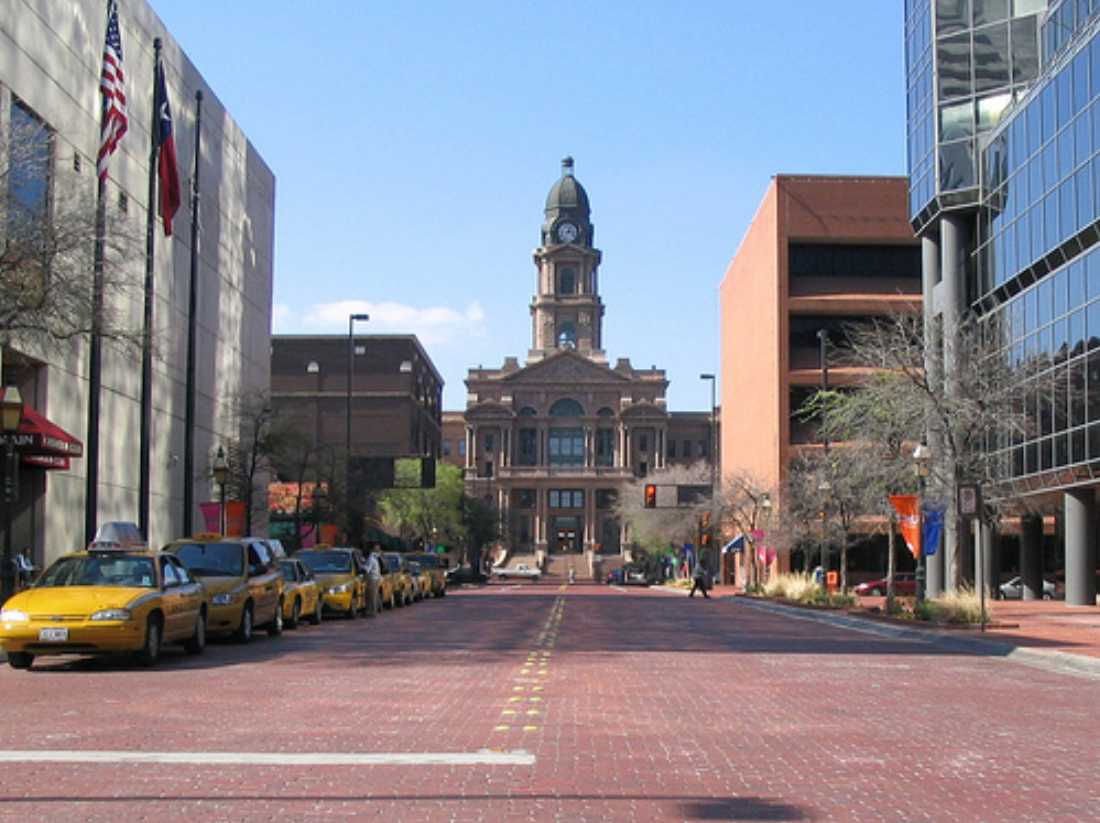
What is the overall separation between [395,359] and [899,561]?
4996 cm

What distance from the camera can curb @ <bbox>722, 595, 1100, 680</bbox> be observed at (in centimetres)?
2050

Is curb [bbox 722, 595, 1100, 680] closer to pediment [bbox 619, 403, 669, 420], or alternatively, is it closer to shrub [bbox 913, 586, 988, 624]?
shrub [bbox 913, 586, 988, 624]

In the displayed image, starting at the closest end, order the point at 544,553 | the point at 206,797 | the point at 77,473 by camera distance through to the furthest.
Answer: the point at 206,797 < the point at 77,473 < the point at 544,553

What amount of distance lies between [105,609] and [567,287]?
150 meters

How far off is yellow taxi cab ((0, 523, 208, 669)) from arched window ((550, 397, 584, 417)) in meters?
134

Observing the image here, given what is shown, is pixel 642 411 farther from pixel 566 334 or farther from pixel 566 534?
pixel 566 334

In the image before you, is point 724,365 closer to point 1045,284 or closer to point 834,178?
point 834,178

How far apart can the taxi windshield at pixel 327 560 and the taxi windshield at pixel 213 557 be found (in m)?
9.31

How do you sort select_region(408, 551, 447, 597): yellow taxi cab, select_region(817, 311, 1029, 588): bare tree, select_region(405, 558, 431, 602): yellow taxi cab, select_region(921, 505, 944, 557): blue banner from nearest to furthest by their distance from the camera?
select_region(817, 311, 1029, 588): bare tree
select_region(921, 505, 944, 557): blue banner
select_region(405, 558, 431, 602): yellow taxi cab
select_region(408, 551, 447, 597): yellow taxi cab

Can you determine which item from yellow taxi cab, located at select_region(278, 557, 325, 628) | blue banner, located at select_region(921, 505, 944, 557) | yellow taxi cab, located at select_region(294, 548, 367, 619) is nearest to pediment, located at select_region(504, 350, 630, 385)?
blue banner, located at select_region(921, 505, 944, 557)

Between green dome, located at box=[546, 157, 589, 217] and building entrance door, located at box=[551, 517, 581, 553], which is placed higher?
green dome, located at box=[546, 157, 589, 217]

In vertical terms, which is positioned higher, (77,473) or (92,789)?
(77,473)

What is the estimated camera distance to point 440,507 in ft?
317

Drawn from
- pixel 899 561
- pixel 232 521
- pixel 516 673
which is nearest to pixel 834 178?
pixel 899 561
